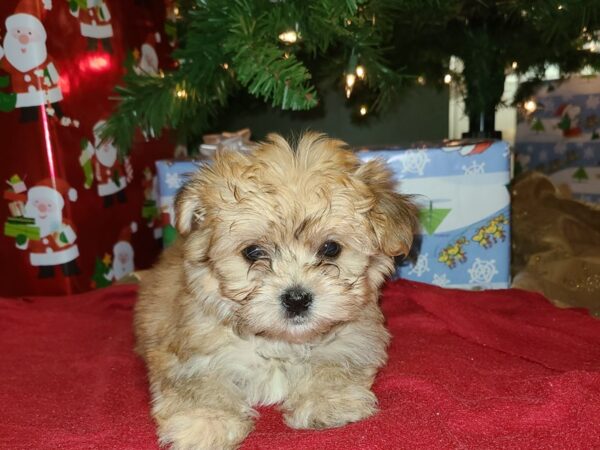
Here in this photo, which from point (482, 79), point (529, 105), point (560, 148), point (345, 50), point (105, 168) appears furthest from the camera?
point (560, 148)

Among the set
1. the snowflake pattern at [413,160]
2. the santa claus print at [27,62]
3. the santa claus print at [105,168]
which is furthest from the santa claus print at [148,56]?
the snowflake pattern at [413,160]

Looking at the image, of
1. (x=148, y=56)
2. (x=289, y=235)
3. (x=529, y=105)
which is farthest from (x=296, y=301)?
(x=529, y=105)

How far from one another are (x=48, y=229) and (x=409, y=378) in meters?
2.29

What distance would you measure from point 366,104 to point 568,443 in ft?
9.76

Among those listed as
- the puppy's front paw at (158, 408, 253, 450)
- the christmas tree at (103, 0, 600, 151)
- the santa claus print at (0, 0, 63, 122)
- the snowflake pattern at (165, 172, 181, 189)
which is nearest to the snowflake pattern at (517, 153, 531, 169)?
the christmas tree at (103, 0, 600, 151)

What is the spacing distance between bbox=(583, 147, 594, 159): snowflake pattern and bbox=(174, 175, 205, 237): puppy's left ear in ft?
12.9

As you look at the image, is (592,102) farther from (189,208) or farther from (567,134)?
(189,208)

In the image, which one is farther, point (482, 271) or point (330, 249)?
point (482, 271)

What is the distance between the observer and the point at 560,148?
516cm

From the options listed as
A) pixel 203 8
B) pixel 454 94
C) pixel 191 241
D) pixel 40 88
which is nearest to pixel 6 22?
pixel 40 88

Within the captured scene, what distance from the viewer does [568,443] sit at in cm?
167

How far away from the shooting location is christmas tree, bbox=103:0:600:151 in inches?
96.3

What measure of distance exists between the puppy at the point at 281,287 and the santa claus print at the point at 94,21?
6.03 ft

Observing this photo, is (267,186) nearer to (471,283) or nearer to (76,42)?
(471,283)
